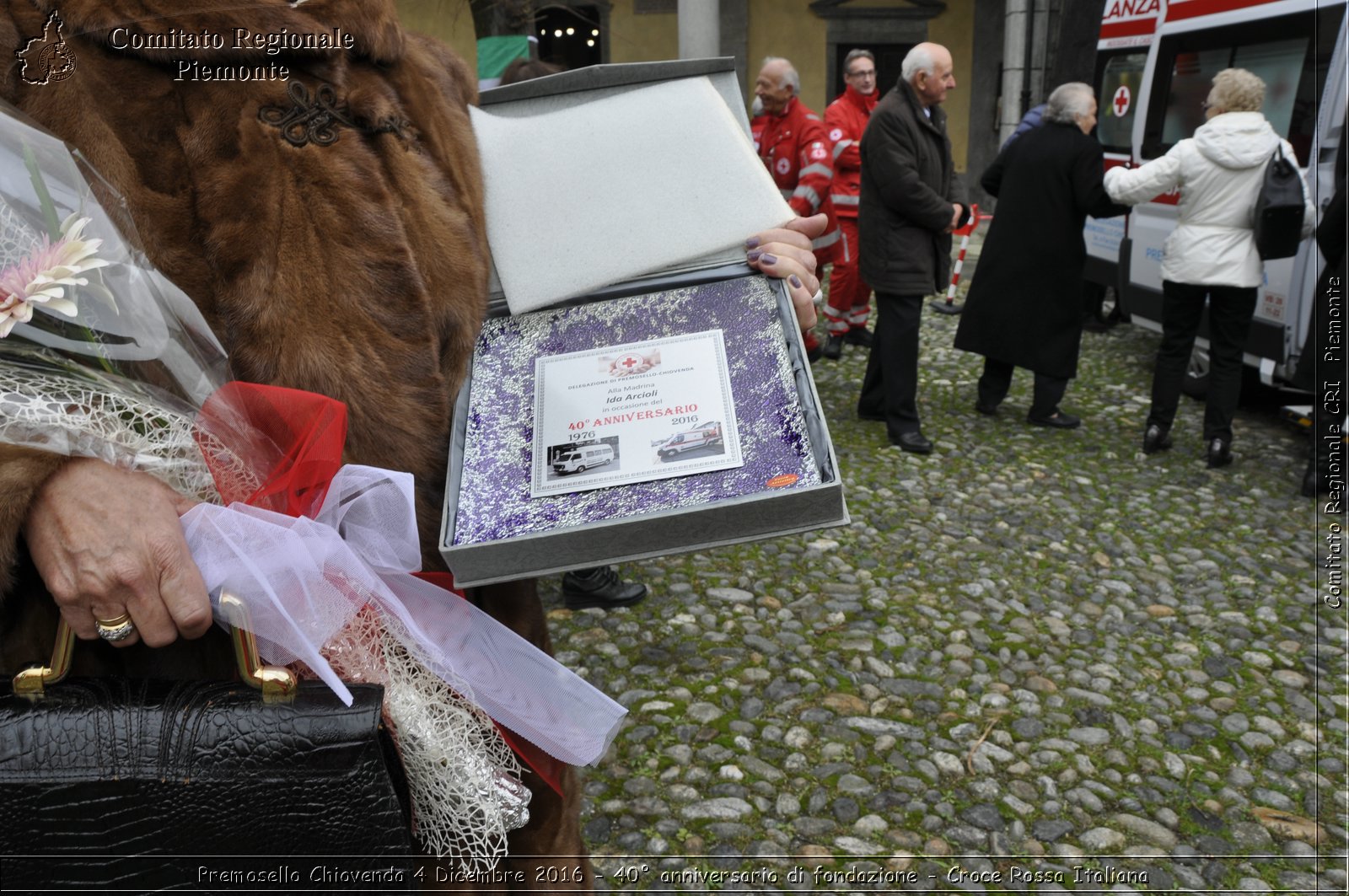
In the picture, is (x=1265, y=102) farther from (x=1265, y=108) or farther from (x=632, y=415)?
(x=632, y=415)

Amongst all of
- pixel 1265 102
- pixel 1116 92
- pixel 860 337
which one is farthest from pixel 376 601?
pixel 1116 92

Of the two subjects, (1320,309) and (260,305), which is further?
(1320,309)

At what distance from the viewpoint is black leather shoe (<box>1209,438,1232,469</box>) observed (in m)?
5.81

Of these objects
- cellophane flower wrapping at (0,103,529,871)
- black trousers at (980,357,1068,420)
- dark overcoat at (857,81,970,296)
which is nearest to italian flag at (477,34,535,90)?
dark overcoat at (857,81,970,296)

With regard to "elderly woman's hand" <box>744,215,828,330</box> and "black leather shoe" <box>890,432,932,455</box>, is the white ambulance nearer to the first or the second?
"black leather shoe" <box>890,432,932,455</box>

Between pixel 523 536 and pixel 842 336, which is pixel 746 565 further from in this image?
pixel 842 336

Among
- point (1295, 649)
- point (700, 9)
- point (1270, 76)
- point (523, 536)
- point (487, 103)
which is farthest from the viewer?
point (700, 9)

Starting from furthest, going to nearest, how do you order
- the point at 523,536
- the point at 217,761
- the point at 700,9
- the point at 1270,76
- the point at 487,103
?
the point at 700,9, the point at 1270,76, the point at 487,103, the point at 523,536, the point at 217,761

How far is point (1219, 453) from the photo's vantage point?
5.81 m

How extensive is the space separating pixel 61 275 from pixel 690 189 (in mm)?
898

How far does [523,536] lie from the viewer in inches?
48.6

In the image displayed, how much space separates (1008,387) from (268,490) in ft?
20.7

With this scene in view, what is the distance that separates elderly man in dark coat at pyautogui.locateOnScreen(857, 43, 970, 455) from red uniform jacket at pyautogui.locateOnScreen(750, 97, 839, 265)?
138 centimetres

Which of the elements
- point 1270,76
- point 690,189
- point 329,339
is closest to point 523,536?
point 329,339
